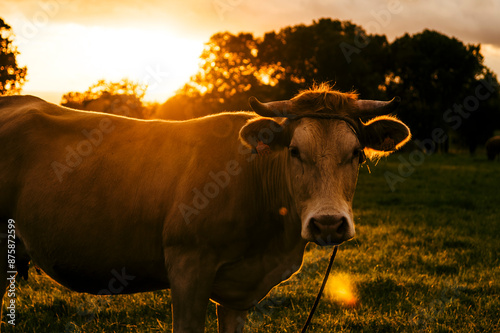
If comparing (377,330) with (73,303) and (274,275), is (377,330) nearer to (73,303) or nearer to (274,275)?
(274,275)

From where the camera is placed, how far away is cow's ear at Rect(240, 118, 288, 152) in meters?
3.29

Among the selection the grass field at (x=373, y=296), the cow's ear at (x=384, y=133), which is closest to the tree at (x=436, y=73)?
the grass field at (x=373, y=296)

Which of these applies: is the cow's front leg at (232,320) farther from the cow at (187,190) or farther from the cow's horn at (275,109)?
the cow's horn at (275,109)

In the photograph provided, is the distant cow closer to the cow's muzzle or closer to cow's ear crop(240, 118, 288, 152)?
cow's ear crop(240, 118, 288, 152)

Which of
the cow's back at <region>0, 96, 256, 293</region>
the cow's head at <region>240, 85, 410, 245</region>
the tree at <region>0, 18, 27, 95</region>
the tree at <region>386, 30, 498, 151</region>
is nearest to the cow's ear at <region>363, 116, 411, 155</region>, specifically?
the cow's head at <region>240, 85, 410, 245</region>

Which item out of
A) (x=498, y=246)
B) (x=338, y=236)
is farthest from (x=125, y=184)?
(x=498, y=246)

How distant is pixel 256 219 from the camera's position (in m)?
3.37

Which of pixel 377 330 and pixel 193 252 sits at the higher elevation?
pixel 193 252

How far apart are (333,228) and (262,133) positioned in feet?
3.16

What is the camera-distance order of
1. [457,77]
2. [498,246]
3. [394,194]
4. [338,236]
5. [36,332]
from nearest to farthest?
[338,236]
[36,332]
[498,246]
[394,194]
[457,77]

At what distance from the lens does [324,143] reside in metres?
3.07

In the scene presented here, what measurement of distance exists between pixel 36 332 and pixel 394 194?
40.1 feet

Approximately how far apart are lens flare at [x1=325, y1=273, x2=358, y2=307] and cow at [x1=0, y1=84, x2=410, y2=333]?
2111 millimetres

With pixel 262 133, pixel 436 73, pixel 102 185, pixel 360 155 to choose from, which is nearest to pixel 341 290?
pixel 360 155
